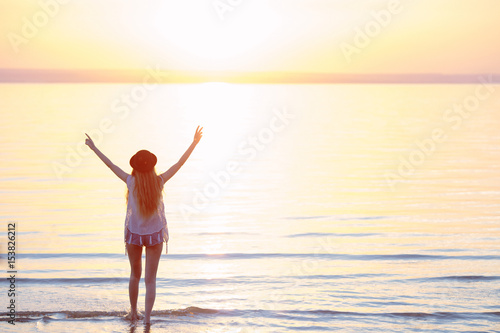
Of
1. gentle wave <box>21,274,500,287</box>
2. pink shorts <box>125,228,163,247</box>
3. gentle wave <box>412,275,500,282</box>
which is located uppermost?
pink shorts <box>125,228,163,247</box>

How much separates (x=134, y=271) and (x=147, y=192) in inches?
42.3

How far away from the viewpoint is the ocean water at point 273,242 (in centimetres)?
957

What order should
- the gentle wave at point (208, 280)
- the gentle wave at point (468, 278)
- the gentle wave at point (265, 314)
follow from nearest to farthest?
the gentle wave at point (265, 314) < the gentle wave at point (208, 280) < the gentle wave at point (468, 278)

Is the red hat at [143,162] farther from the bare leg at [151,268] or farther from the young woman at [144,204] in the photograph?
the bare leg at [151,268]

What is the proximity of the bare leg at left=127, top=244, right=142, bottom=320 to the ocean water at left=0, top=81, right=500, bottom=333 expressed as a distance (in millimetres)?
338

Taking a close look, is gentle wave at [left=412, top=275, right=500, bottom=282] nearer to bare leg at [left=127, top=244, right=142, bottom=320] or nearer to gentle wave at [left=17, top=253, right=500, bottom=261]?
gentle wave at [left=17, top=253, right=500, bottom=261]

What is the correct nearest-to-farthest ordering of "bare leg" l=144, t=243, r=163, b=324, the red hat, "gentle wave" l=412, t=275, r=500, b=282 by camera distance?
the red hat
"bare leg" l=144, t=243, r=163, b=324
"gentle wave" l=412, t=275, r=500, b=282

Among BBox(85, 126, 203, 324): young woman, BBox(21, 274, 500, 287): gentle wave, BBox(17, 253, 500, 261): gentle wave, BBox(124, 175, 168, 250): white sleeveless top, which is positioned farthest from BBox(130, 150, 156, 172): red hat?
BBox(17, 253, 500, 261): gentle wave

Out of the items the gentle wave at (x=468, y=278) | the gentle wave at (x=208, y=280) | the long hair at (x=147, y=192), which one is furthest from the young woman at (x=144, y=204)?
the gentle wave at (x=468, y=278)

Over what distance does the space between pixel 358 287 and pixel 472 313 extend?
1915 millimetres

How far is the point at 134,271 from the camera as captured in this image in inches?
335

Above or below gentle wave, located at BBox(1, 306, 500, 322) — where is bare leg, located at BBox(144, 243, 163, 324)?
above

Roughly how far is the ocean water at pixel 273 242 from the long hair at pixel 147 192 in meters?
1.57

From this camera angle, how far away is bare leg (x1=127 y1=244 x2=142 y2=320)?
27.3 feet
